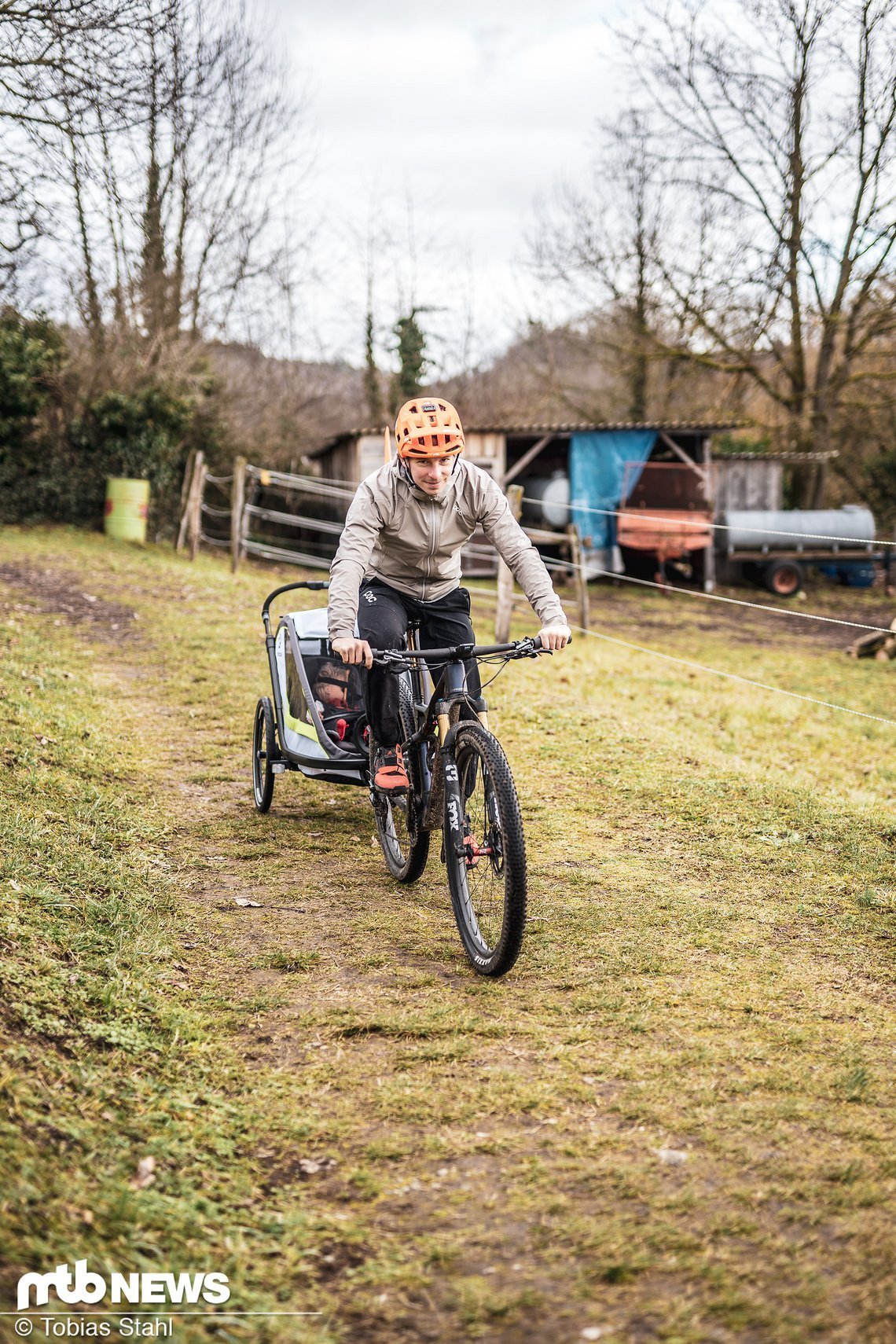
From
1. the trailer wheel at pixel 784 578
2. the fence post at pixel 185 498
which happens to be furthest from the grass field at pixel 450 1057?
the trailer wheel at pixel 784 578

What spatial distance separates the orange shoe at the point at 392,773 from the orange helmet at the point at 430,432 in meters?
1.26

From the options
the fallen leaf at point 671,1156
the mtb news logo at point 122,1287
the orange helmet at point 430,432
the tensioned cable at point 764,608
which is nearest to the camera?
the mtb news logo at point 122,1287

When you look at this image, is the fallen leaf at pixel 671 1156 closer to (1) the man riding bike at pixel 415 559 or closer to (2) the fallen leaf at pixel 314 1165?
(2) the fallen leaf at pixel 314 1165

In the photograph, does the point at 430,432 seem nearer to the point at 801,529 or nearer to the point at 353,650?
the point at 353,650

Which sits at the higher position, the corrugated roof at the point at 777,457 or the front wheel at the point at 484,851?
the corrugated roof at the point at 777,457

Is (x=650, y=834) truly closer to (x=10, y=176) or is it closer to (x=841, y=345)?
(x=10, y=176)

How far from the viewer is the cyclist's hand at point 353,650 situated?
426 centimetres

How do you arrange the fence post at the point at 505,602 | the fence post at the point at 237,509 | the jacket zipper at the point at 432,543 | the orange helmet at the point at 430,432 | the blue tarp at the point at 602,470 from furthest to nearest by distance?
the blue tarp at the point at 602,470, the fence post at the point at 237,509, the fence post at the point at 505,602, the jacket zipper at the point at 432,543, the orange helmet at the point at 430,432

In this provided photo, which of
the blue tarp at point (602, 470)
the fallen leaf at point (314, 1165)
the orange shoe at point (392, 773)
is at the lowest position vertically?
the fallen leaf at point (314, 1165)

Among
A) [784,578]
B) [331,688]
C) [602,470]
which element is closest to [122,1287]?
[331,688]

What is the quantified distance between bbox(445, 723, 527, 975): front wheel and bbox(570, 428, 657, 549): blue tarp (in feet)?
67.4

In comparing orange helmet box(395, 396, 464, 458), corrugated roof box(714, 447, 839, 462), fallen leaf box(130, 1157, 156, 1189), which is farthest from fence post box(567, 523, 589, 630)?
corrugated roof box(714, 447, 839, 462)

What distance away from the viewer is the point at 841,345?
1099 inches

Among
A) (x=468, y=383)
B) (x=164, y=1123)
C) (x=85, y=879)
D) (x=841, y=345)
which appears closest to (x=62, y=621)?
(x=85, y=879)
